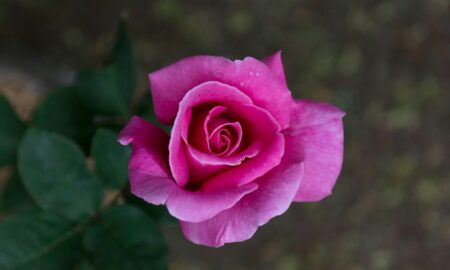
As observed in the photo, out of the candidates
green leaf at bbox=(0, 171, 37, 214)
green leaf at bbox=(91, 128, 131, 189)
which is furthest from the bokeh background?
green leaf at bbox=(91, 128, 131, 189)

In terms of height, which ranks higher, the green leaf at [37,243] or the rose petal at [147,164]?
the rose petal at [147,164]

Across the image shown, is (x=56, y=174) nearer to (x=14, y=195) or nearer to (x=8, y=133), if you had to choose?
(x=8, y=133)

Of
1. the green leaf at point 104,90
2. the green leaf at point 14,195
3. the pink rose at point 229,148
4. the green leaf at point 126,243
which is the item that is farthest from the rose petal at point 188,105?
the green leaf at point 14,195

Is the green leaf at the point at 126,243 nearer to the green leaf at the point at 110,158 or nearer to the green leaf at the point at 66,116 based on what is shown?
the green leaf at the point at 110,158

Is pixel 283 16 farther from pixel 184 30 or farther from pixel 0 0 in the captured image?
pixel 0 0

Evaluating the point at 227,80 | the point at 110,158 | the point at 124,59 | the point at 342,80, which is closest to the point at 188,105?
the point at 227,80

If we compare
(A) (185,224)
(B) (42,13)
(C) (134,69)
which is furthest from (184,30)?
(A) (185,224)

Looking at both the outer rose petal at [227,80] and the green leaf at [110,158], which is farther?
the green leaf at [110,158]

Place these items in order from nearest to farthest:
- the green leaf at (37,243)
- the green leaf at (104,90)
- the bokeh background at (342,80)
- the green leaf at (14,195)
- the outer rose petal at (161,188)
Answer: the outer rose petal at (161,188)
the green leaf at (37,243)
the green leaf at (104,90)
the green leaf at (14,195)
the bokeh background at (342,80)
